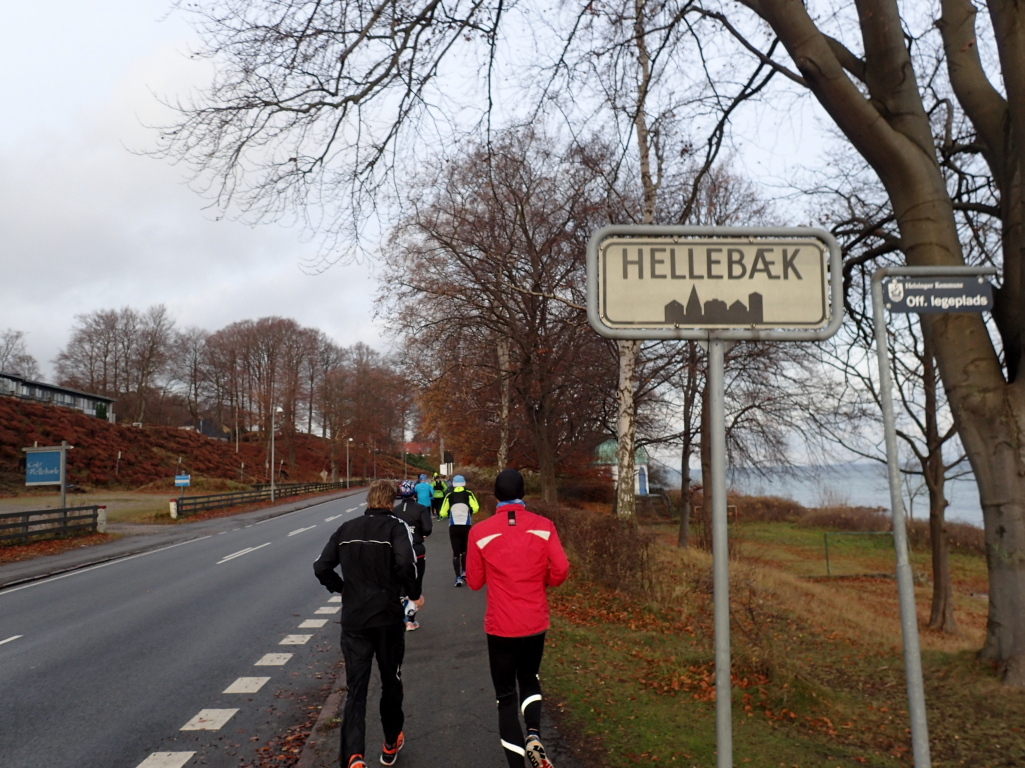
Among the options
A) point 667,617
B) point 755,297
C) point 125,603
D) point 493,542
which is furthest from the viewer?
point 125,603

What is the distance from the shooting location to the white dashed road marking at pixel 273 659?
8031 mm

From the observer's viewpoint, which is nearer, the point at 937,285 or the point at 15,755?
the point at 937,285

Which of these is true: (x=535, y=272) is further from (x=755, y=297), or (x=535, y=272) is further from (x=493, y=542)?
(x=755, y=297)

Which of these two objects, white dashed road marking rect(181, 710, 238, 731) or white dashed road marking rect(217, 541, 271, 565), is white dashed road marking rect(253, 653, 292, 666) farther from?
white dashed road marking rect(217, 541, 271, 565)

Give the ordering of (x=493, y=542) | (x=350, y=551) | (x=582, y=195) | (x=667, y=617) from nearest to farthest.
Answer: (x=493, y=542)
(x=350, y=551)
(x=667, y=617)
(x=582, y=195)

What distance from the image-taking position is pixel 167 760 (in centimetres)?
516

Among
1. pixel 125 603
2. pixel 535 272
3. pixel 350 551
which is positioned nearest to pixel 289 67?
pixel 350 551

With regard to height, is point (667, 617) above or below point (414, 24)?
below

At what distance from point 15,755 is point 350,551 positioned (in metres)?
2.81

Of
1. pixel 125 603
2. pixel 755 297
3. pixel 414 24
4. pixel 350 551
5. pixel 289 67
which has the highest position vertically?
pixel 414 24

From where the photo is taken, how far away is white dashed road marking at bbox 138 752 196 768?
5.07 m

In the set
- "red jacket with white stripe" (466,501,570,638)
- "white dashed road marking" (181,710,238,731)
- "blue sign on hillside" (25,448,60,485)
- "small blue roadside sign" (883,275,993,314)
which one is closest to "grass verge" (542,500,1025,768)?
"red jacket with white stripe" (466,501,570,638)

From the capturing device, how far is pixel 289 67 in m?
7.10

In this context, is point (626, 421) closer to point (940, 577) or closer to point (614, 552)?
point (614, 552)
